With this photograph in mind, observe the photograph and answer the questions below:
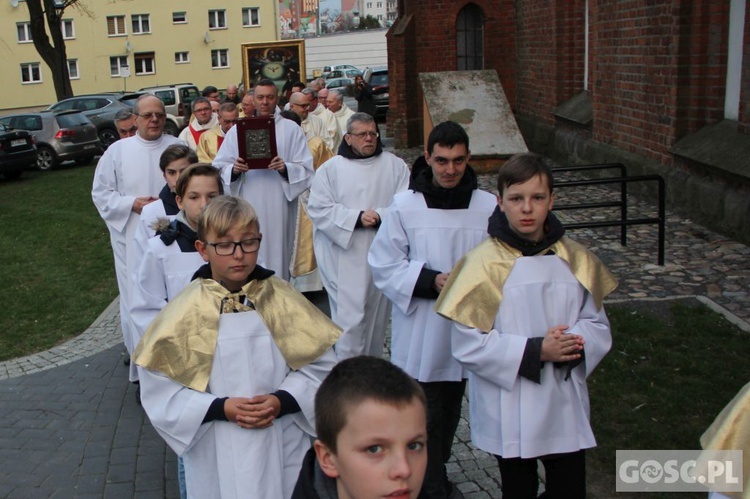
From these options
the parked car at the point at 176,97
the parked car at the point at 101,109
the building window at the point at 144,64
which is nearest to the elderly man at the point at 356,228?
the parked car at the point at 101,109

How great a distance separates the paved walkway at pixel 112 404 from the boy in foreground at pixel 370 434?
2.76 m

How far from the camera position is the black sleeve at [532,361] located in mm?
3898

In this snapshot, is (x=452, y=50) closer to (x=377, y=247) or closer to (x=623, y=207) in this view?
(x=623, y=207)

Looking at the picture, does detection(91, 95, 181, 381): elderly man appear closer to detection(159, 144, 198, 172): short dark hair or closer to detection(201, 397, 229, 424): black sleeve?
detection(159, 144, 198, 172): short dark hair

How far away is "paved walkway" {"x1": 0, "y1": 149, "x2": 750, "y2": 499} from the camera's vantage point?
5.63 meters

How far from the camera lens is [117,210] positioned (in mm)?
7598

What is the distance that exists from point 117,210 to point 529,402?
459cm

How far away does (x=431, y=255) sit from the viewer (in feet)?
16.5

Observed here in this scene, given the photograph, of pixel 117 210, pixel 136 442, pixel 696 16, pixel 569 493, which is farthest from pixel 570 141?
pixel 569 493

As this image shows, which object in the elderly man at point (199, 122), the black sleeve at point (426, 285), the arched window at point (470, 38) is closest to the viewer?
the black sleeve at point (426, 285)

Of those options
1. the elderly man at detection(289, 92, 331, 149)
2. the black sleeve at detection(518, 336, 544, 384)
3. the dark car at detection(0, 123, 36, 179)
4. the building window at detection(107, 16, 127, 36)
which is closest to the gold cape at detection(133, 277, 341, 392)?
the black sleeve at detection(518, 336, 544, 384)

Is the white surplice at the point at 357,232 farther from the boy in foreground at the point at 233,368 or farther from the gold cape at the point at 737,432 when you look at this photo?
the gold cape at the point at 737,432

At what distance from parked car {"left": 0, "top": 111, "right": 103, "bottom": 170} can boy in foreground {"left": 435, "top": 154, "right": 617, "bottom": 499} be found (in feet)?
79.1

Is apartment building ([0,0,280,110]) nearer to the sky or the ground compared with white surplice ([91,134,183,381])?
nearer to the sky
